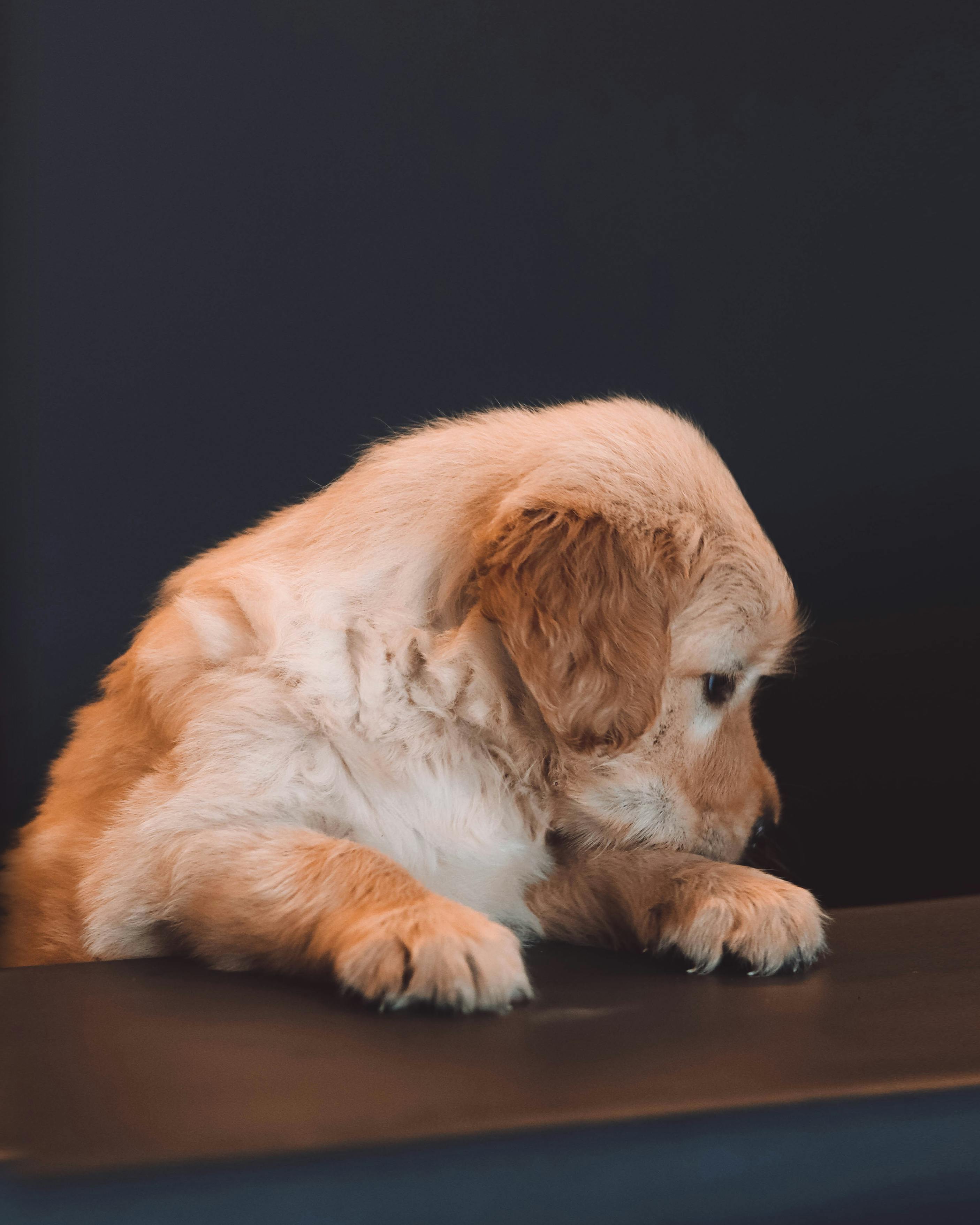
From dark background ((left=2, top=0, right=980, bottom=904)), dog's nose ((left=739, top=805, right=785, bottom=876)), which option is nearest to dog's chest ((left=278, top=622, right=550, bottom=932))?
dog's nose ((left=739, top=805, right=785, bottom=876))

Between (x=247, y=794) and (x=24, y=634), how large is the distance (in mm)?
1969

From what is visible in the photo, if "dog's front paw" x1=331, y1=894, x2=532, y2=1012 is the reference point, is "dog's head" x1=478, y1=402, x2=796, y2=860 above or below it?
above

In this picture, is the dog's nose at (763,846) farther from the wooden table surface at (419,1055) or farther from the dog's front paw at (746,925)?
the wooden table surface at (419,1055)

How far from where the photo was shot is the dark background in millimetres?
3434

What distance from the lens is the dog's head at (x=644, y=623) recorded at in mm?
1835

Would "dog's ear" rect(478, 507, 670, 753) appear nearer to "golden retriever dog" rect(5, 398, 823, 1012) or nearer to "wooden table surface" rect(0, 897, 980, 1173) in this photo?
"golden retriever dog" rect(5, 398, 823, 1012)

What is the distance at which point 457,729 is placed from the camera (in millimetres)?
1903

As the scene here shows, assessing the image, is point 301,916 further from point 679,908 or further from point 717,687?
point 717,687

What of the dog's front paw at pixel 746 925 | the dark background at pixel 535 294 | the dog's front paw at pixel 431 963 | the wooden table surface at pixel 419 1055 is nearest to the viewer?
the wooden table surface at pixel 419 1055

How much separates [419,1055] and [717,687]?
3.01 ft

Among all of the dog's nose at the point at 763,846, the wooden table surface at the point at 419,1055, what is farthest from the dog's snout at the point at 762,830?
the wooden table surface at the point at 419,1055

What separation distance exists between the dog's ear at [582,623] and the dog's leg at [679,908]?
0.22 metres

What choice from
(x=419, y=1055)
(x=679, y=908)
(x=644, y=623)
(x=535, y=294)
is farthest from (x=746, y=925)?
(x=535, y=294)

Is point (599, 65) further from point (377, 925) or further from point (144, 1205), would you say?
point (144, 1205)
